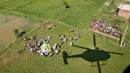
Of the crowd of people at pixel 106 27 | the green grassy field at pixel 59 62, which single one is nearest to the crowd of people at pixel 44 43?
the green grassy field at pixel 59 62

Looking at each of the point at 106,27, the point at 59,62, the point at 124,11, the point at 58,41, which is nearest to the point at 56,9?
the point at 58,41

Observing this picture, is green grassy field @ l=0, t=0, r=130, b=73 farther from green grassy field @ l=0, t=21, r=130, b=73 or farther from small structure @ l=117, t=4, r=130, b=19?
small structure @ l=117, t=4, r=130, b=19

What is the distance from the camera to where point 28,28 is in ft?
73.4

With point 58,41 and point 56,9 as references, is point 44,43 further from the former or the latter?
point 56,9

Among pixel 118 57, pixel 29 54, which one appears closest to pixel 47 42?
pixel 29 54

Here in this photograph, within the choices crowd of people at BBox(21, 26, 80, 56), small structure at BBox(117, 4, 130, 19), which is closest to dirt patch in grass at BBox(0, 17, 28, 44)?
crowd of people at BBox(21, 26, 80, 56)

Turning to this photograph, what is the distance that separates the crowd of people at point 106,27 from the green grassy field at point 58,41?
839 mm

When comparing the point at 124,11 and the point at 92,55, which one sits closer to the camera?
the point at 92,55

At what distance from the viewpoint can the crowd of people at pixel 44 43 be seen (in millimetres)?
17906

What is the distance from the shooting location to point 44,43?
18609 mm

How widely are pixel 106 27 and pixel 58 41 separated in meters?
6.11

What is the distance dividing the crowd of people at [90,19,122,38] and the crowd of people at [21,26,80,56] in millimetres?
2833

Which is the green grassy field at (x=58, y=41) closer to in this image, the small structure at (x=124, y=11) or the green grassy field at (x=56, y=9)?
the green grassy field at (x=56, y=9)

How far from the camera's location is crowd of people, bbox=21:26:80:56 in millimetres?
17906
